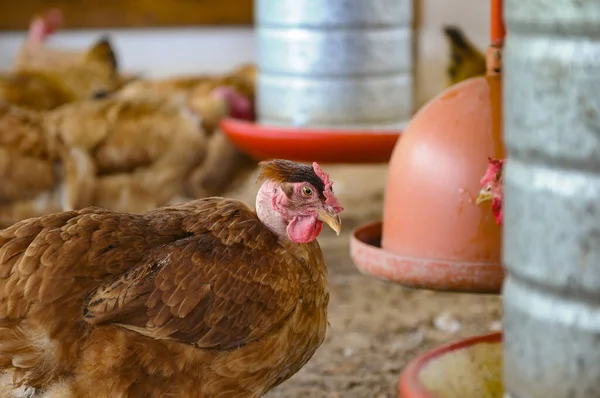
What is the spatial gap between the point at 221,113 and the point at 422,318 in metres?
1.36

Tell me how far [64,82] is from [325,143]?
7.14ft

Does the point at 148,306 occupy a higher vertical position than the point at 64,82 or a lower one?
lower

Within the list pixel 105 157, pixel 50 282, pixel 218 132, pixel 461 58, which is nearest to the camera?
pixel 50 282

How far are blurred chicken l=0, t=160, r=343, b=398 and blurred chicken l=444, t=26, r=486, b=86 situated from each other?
8.17 ft

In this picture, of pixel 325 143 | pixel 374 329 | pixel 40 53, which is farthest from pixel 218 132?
pixel 40 53

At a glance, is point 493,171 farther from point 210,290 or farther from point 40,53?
point 40,53

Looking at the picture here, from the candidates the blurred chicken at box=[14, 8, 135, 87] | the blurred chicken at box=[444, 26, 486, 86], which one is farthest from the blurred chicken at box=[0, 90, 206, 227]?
the blurred chicken at box=[14, 8, 135, 87]

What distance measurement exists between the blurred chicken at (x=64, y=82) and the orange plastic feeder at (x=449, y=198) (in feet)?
7.57

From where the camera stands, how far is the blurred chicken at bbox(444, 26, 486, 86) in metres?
3.94

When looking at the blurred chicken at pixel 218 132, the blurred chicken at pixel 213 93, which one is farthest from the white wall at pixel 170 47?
the blurred chicken at pixel 218 132

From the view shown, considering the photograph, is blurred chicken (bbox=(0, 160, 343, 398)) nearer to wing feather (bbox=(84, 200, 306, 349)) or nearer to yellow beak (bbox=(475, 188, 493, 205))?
wing feather (bbox=(84, 200, 306, 349))

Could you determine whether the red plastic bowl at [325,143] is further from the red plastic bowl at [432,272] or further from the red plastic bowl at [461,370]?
the red plastic bowl at [461,370]

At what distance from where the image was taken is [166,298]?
1.47 meters

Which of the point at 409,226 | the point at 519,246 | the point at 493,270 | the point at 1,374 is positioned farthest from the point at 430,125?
the point at 1,374
